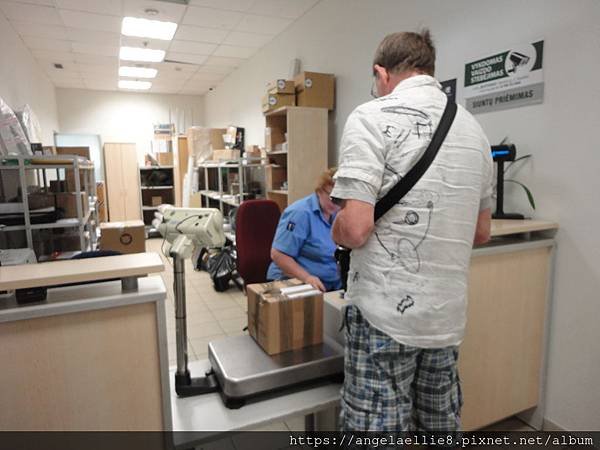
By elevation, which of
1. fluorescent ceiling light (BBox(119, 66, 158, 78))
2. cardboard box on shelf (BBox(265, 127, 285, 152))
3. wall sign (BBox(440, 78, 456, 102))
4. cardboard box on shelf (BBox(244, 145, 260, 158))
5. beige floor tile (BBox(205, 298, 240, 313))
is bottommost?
beige floor tile (BBox(205, 298, 240, 313))

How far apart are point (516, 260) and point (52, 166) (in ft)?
11.0

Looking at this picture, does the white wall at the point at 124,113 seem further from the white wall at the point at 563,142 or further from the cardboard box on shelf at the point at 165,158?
the white wall at the point at 563,142

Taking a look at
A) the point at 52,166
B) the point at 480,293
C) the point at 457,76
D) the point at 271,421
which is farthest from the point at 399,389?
the point at 52,166

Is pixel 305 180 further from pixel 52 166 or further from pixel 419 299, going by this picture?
pixel 419 299

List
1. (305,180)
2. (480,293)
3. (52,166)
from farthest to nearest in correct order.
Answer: (305,180) → (52,166) → (480,293)

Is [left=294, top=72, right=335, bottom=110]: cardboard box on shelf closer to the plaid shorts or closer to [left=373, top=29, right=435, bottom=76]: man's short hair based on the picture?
[left=373, top=29, right=435, bottom=76]: man's short hair

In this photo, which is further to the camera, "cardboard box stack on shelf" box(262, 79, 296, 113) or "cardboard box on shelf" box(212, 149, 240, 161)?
"cardboard box on shelf" box(212, 149, 240, 161)

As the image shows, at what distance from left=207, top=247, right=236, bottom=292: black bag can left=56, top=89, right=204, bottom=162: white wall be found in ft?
17.1

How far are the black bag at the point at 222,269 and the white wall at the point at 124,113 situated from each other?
522cm

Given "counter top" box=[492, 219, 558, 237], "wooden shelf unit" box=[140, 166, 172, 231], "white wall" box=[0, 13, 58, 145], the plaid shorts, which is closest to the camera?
the plaid shorts

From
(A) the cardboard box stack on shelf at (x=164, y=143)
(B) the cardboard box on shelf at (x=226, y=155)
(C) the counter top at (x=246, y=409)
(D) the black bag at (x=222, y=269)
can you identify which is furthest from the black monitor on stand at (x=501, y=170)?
(A) the cardboard box stack on shelf at (x=164, y=143)

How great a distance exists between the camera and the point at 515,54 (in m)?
2.11

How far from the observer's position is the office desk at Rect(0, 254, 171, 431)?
3.14 ft

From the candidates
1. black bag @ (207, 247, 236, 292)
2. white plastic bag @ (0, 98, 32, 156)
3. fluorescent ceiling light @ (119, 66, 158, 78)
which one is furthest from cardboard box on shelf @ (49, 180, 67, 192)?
fluorescent ceiling light @ (119, 66, 158, 78)
